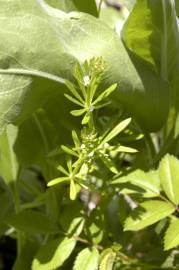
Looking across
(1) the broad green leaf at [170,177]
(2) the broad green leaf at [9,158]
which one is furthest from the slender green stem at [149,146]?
(2) the broad green leaf at [9,158]

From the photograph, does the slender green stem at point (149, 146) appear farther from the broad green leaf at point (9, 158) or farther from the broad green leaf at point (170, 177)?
the broad green leaf at point (9, 158)

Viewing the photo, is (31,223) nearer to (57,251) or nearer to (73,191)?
(57,251)

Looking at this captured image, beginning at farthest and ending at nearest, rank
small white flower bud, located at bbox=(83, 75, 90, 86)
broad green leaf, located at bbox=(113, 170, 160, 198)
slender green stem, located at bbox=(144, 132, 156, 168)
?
slender green stem, located at bbox=(144, 132, 156, 168), broad green leaf, located at bbox=(113, 170, 160, 198), small white flower bud, located at bbox=(83, 75, 90, 86)

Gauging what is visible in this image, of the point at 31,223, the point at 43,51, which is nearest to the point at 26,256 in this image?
the point at 31,223

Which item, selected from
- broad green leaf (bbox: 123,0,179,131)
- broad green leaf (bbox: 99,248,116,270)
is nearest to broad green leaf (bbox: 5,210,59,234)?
broad green leaf (bbox: 99,248,116,270)

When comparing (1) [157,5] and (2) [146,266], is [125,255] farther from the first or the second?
(1) [157,5]

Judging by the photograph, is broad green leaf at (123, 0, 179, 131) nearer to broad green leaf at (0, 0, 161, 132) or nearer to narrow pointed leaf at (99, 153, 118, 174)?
broad green leaf at (0, 0, 161, 132)

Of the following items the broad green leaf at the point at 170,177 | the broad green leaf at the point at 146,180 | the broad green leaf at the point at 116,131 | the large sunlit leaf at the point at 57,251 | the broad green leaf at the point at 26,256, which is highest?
the broad green leaf at the point at 116,131
